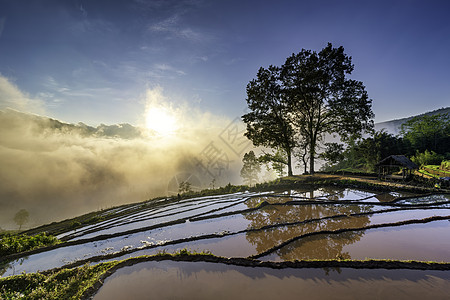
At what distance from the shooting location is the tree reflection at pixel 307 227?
810 cm

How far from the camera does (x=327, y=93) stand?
83.4ft

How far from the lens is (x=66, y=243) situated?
12273mm

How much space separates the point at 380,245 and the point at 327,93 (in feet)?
72.6

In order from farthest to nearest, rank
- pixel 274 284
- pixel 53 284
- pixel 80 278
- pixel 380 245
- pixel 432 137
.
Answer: pixel 432 137
pixel 380 245
pixel 80 278
pixel 53 284
pixel 274 284

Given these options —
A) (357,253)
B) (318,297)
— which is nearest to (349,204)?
(357,253)

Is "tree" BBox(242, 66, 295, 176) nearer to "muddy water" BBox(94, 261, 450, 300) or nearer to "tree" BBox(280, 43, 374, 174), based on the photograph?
"tree" BBox(280, 43, 374, 174)

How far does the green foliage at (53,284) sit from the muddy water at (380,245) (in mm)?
6857

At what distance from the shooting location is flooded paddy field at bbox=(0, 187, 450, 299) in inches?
237

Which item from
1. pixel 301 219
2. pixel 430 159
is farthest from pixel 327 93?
pixel 430 159

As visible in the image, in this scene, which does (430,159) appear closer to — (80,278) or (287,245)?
(287,245)

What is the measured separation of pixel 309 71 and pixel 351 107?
7175 millimetres

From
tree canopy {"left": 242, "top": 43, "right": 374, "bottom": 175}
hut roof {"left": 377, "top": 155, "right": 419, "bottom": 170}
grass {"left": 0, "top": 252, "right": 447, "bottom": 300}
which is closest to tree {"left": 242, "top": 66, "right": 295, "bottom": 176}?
tree canopy {"left": 242, "top": 43, "right": 374, "bottom": 175}

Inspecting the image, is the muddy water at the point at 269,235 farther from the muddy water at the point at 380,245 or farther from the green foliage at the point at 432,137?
the green foliage at the point at 432,137

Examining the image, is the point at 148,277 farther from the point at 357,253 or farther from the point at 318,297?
the point at 357,253
